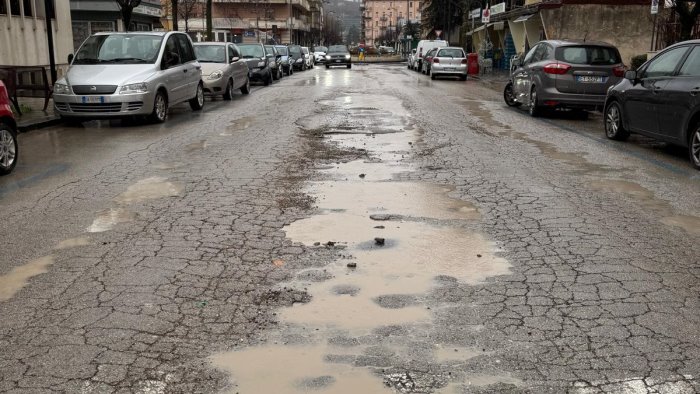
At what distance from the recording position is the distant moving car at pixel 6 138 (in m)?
8.52

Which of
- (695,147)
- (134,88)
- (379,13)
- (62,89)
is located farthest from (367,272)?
(379,13)

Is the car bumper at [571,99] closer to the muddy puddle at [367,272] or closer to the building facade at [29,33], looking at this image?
the muddy puddle at [367,272]

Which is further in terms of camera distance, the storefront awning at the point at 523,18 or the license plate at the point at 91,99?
the storefront awning at the point at 523,18

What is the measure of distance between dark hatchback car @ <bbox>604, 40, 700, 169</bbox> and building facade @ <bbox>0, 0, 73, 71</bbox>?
55.2ft

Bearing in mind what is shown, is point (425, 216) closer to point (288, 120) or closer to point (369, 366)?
point (369, 366)

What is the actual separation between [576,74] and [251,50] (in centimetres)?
1699

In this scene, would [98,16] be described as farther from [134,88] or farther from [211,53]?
[134,88]

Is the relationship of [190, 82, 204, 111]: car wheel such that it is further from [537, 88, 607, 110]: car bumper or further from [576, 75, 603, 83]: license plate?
[576, 75, 603, 83]: license plate

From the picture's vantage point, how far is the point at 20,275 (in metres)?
4.84

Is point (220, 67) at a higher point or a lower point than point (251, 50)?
lower

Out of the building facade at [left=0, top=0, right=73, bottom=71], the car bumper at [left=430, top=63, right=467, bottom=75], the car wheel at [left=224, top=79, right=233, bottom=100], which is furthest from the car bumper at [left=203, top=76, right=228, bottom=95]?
the car bumper at [left=430, top=63, right=467, bottom=75]

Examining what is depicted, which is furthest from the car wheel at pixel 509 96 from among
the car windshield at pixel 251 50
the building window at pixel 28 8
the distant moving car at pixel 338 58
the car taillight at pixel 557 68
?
the distant moving car at pixel 338 58

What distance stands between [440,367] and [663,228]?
3625mm

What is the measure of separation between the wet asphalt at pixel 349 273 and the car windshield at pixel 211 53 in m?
10.7
